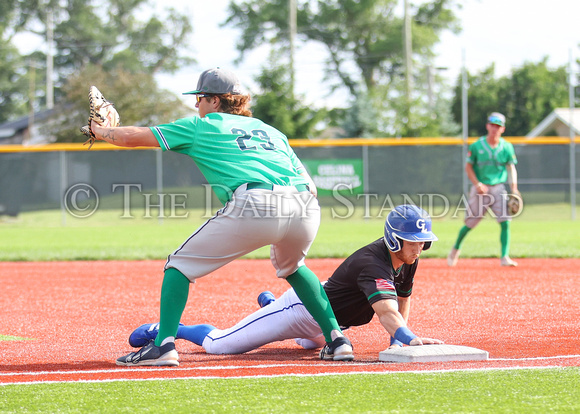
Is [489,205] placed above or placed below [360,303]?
above

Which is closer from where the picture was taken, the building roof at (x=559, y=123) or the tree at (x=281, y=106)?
the tree at (x=281, y=106)

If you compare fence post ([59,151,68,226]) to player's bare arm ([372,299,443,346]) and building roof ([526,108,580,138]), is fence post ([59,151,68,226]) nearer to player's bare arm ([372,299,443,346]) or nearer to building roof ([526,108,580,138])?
player's bare arm ([372,299,443,346])

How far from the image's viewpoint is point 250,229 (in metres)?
3.96

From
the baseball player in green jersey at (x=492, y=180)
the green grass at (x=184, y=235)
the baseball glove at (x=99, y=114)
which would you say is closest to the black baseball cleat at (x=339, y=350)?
the baseball glove at (x=99, y=114)

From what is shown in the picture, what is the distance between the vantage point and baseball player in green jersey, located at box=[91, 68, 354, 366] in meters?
3.97

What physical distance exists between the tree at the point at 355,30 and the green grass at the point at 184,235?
25.8 meters

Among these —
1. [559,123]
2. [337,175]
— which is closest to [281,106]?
[337,175]

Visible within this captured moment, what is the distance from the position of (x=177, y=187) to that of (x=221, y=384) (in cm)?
1842

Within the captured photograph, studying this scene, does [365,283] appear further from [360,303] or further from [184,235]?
[184,235]

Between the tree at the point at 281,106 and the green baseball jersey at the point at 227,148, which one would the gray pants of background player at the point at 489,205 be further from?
the tree at the point at 281,106

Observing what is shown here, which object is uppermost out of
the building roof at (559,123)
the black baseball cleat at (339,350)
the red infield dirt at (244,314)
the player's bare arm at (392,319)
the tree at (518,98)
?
the tree at (518,98)

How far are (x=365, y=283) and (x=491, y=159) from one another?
6200 millimetres

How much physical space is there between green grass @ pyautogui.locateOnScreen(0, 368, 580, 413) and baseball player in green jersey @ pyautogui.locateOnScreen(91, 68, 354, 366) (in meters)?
0.59

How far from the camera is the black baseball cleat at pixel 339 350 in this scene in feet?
14.0
